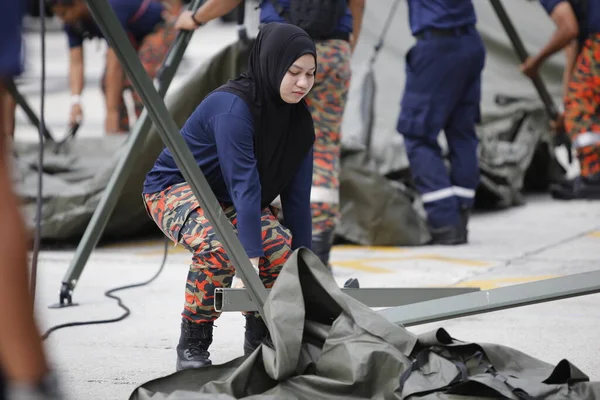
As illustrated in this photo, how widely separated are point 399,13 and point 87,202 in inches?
146

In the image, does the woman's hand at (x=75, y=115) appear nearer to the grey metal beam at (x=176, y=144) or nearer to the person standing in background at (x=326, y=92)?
the person standing in background at (x=326, y=92)

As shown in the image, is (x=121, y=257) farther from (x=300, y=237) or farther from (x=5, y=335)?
(x=5, y=335)

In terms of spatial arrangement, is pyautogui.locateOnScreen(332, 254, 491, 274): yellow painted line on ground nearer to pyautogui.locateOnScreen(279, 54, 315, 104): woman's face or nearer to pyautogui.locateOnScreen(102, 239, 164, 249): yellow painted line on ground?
pyautogui.locateOnScreen(102, 239, 164, 249): yellow painted line on ground

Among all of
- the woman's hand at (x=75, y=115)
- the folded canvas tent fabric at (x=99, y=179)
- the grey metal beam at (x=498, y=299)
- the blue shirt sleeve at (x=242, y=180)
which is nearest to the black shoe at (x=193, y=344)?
the blue shirt sleeve at (x=242, y=180)

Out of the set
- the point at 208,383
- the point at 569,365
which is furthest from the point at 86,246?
the point at 569,365

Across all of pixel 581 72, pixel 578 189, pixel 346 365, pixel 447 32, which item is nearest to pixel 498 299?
pixel 346 365

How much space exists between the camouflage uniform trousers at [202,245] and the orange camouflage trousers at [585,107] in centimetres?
459

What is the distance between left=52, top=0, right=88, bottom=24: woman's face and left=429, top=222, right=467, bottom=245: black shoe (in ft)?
10.6

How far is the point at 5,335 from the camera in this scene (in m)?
1.49

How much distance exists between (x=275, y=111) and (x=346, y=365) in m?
0.94

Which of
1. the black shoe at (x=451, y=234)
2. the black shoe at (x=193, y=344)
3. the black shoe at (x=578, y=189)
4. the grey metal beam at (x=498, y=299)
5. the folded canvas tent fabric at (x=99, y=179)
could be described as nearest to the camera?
the grey metal beam at (x=498, y=299)

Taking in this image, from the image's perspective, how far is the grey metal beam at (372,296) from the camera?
318cm

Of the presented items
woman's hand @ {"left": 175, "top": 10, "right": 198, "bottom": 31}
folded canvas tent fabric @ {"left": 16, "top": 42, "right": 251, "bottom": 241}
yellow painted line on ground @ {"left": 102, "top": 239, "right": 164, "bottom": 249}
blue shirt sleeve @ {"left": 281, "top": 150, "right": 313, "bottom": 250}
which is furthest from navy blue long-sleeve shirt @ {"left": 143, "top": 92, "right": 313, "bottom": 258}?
yellow painted line on ground @ {"left": 102, "top": 239, "right": 164, "bottom": 249}

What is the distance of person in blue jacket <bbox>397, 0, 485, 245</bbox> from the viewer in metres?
6.21
